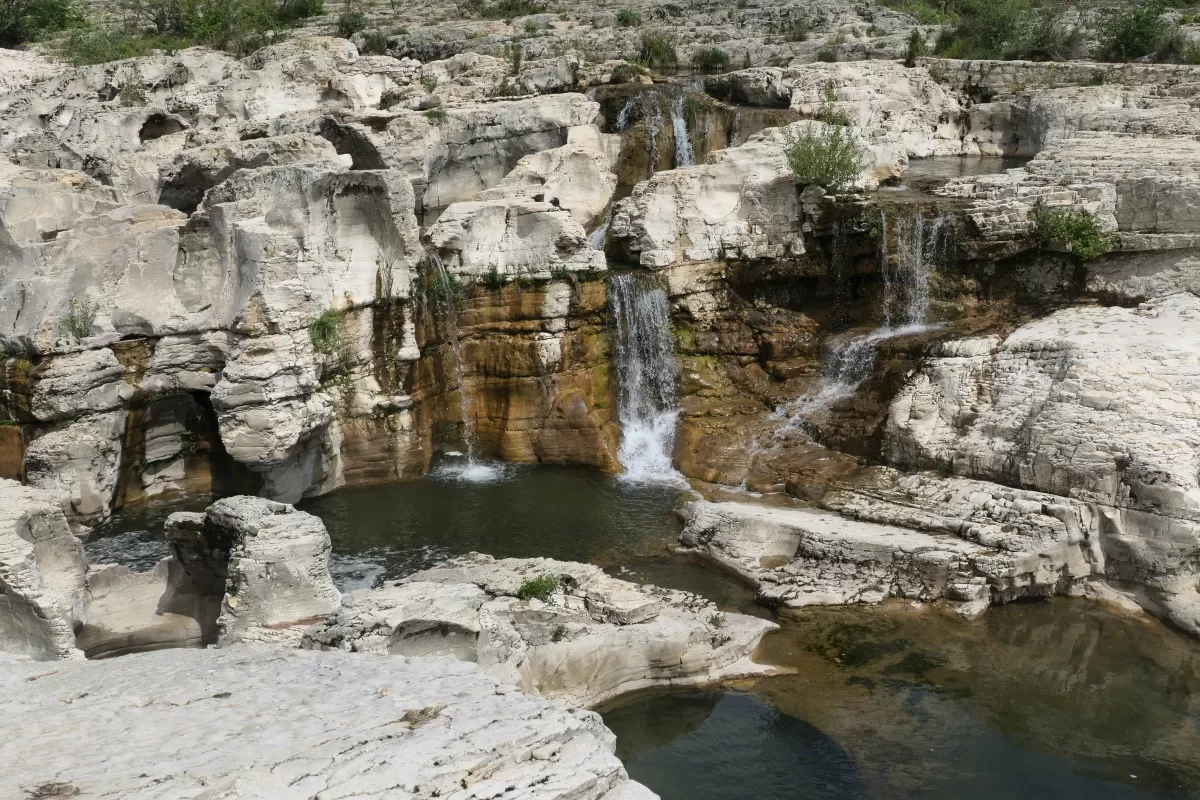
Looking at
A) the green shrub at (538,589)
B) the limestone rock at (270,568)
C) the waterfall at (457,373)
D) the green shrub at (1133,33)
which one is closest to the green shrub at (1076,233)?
the waterfall at (457,373)

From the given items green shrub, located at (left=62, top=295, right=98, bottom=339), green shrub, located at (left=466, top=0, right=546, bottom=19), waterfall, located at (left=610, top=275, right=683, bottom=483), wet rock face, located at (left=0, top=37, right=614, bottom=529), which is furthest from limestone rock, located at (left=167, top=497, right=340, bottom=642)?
green shrub, located at (left=466, top=0, right=546, bottom=19)

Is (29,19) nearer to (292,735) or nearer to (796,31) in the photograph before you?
(796,31)

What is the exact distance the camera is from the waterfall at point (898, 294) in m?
17.0

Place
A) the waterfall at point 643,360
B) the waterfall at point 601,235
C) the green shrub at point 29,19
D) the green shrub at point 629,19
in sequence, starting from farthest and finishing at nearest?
1. the green shrub at point 629,19
2. the green shrub at point 29,19
3. the waterfall at point 601,235
4. the waterfall at point 643,360

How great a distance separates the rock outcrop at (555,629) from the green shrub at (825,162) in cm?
856

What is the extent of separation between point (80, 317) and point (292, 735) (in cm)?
993

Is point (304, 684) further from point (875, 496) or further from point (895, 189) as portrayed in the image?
point (895, 189)

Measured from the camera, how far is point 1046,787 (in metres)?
9.55

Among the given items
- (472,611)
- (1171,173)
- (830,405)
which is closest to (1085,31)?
(1171,173)

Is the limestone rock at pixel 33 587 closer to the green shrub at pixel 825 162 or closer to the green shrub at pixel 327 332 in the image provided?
the green shrub at pixel 327 332

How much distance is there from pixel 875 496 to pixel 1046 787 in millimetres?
5188

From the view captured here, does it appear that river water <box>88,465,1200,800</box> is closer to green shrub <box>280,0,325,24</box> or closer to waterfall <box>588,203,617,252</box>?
waterfall <box>588,203,617,252</box>

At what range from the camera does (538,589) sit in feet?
38.0

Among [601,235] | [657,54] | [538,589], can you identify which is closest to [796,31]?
[657,54]
